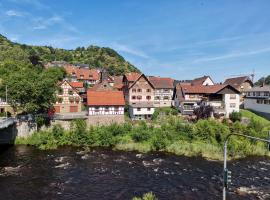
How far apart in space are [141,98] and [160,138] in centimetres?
2453

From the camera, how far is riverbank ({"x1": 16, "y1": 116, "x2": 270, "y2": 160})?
4928 cm

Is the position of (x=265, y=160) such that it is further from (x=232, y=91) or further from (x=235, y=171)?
(x=232, y=91)

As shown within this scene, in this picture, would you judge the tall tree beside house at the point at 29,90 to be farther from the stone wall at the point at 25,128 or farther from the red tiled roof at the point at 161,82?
the red tiled roof at the point at 161,82

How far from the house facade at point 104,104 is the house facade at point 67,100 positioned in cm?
759

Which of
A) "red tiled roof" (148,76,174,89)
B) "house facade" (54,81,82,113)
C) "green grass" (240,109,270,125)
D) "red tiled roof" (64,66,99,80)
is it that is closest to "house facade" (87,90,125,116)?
"house facade" (54,81,82,113)

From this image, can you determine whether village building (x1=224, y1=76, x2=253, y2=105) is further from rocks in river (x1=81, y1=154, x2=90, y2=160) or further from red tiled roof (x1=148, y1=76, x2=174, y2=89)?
rocks in river (x1=81, y1=154, x2=90, y2=160)

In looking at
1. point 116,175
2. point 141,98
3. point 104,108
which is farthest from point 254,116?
point 116,175

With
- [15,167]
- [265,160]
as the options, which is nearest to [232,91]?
[265,160]

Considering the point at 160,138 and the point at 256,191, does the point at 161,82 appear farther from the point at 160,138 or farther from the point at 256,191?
the point at 256,191

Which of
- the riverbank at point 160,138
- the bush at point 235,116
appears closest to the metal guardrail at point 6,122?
the riverbank at point 160,138

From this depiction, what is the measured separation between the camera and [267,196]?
3098 centimetres

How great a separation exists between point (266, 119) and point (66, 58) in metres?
151

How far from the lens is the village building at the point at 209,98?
7162 centimetres

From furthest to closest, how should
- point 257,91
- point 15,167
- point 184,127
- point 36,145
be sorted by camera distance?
point 257,91, point 184,127, point 36,145, point 15,167
